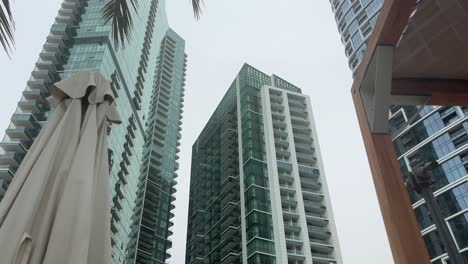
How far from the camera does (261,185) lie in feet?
197

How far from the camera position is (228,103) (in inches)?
3278

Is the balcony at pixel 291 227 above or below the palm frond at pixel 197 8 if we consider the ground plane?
above

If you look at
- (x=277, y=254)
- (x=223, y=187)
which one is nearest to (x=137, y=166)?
(x=223, y=187)

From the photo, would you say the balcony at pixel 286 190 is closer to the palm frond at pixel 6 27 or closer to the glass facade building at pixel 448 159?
the glass facade building at pixel 448 159

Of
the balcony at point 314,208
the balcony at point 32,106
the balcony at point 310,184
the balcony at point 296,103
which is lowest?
the balcony at point 314,208

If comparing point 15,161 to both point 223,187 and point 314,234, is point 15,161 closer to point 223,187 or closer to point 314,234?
point 223,187

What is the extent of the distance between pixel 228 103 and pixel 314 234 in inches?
1427

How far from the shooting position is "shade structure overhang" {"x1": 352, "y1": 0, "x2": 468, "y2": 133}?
303 centimetres

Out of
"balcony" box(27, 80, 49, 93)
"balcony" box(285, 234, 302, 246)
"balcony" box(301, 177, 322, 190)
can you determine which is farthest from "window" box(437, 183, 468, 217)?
"balcony" box(27, 80, 49, 93)

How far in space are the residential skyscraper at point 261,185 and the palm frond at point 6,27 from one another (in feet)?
169

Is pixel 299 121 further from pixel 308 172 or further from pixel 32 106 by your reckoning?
pixel 32 106

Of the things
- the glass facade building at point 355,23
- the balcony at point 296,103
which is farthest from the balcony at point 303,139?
the glass facade building at point 355,23

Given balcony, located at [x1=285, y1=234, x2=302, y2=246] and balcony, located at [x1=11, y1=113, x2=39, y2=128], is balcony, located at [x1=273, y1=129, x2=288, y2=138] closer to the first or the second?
balcony, located at [x1=285, y1=234, x2=302, y2=246]

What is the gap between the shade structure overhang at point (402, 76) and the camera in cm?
281
